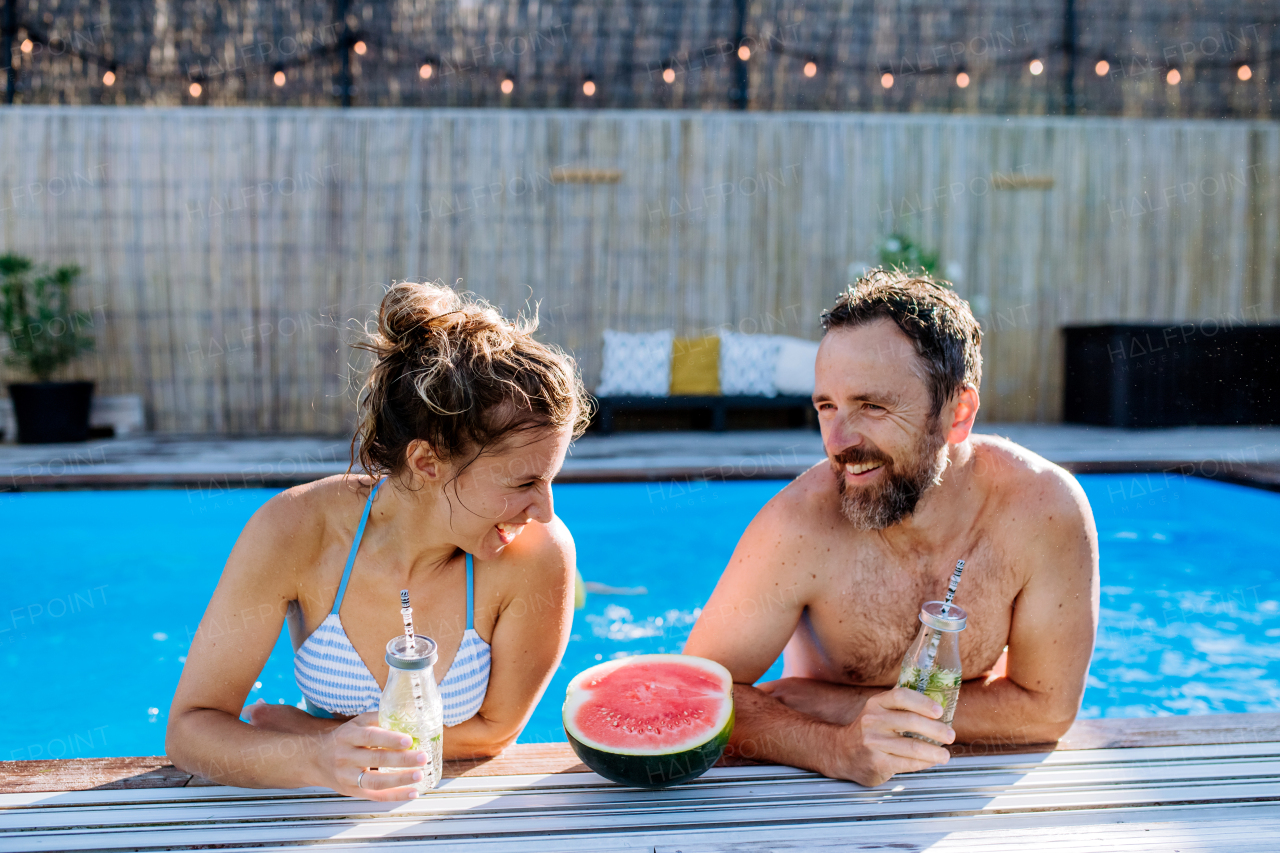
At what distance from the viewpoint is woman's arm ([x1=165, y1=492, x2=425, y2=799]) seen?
141cm

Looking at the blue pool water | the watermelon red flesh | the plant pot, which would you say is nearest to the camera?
the watermelon red flesh

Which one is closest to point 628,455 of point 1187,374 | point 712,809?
point 712,809

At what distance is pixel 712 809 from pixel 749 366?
740 centimetres

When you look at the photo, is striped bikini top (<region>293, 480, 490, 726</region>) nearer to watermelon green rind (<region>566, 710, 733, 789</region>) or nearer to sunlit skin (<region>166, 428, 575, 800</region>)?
sunlit skin (<region>166, 428, 575, 800</region>)

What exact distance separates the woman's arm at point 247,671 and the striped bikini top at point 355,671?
0.24ft

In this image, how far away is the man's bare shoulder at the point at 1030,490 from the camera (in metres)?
1.78

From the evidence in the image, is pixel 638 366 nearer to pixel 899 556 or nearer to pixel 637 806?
pixel 899 556

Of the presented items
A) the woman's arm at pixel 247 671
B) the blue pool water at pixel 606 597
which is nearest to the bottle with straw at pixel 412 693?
the woman's arm at pixel 247 671

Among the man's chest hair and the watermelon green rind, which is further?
the man's chest hair

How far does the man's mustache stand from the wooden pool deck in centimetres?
56

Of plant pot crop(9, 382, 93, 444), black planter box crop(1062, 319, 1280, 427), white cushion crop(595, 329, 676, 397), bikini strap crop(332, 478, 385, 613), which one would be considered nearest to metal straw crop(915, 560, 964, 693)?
bikini strap crop(332, 478, 385, 613)

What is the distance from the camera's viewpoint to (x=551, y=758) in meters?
1.66

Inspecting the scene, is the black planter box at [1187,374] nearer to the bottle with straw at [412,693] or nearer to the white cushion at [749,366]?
the white cushion at [749,366]

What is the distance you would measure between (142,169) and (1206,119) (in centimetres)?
1138
